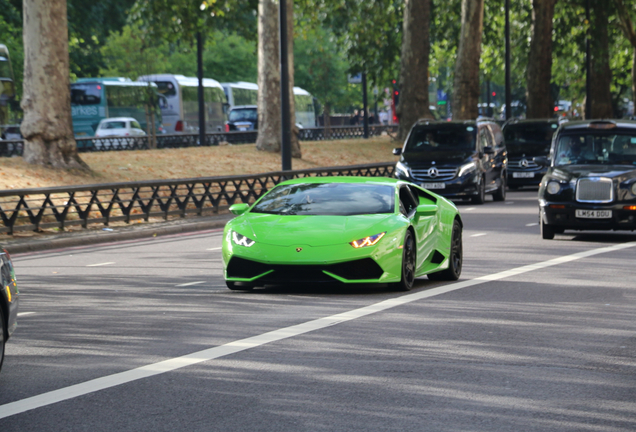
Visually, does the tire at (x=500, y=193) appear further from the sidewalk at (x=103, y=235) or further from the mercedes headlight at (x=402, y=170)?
the sidewalk at (x=103, y=235)

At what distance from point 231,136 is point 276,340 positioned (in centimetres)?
4548

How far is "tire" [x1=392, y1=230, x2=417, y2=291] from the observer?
1065 centimetres

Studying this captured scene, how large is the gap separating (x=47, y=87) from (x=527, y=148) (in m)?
13.8

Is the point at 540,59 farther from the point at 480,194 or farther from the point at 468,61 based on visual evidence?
the point at 480,194

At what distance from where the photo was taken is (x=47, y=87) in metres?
23.2

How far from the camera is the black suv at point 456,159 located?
24.9 metres

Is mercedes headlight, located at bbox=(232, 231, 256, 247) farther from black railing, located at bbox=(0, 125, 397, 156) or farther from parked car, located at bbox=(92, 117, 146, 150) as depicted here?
parked car, located at bbox=(92, 117, 146, 150)

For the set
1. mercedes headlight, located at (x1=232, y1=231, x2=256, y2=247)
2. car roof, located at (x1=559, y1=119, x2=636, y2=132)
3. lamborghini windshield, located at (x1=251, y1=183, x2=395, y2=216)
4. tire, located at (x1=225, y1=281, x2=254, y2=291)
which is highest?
car roof, located at (x1=559, y1=119, x2=636, y2=132)

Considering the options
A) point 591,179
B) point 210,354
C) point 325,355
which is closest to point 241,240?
point 210,354

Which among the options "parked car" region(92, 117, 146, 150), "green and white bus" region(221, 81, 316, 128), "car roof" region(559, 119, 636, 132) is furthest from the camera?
"green and white bus" region(221, 81, 316, 128)

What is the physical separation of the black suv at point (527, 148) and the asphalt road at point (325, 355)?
58.6 feet

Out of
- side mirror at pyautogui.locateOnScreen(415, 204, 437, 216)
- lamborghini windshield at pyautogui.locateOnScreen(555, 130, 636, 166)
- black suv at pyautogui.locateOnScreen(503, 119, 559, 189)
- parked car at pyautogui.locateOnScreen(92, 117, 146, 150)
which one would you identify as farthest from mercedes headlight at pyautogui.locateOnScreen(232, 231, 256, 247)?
parked car at pyautogui.locateOnScreen(92, 117, 146, 150)

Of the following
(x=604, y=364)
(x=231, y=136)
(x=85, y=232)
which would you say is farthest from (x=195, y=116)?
(x=604, y=364)

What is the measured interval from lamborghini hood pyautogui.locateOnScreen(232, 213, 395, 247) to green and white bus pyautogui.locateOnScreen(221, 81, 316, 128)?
59525 mm
